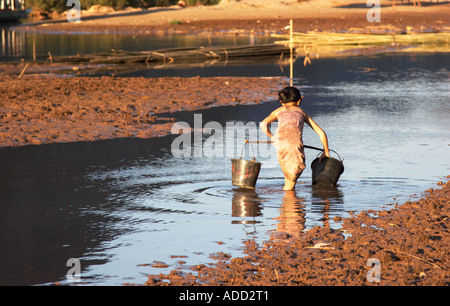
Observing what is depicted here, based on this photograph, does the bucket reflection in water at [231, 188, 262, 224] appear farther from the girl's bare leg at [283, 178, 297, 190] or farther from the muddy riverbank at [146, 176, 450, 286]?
the muddy riverbank at [146, 176, 450, 286]

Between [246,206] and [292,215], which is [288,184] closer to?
[246,206]

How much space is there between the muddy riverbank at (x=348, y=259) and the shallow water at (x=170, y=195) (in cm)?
24

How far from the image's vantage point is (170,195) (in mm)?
8547

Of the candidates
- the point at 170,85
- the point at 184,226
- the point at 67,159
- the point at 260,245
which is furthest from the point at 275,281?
the point at 170,85

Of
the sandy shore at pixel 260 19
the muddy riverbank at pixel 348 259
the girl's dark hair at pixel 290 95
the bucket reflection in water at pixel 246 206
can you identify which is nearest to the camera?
the muddy riverbank at pixel 348 259

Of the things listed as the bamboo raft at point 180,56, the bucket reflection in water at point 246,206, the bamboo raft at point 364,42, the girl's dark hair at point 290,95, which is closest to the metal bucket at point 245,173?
the bucket reflection in water at point 246,206

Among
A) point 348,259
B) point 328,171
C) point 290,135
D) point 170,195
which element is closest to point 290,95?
point 290,135

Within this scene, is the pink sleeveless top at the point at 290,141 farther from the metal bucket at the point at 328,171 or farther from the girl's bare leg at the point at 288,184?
the metal bucket at the point at 328,171

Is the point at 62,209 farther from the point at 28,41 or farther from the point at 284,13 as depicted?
the point at 284,13

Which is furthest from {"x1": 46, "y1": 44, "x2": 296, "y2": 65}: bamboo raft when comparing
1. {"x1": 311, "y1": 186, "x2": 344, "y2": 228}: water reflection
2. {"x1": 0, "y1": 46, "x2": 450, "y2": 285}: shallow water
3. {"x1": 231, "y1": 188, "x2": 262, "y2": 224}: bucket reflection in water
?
{"x1": 311, "y1": 186, "x2": 344, "y2": 228}: water reflection

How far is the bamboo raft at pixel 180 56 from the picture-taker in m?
26.1

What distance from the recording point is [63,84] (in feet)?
61.4

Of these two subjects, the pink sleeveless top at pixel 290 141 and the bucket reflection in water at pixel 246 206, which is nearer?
the bucket reflection in water at pixel 246 206

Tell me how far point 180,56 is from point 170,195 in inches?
765
